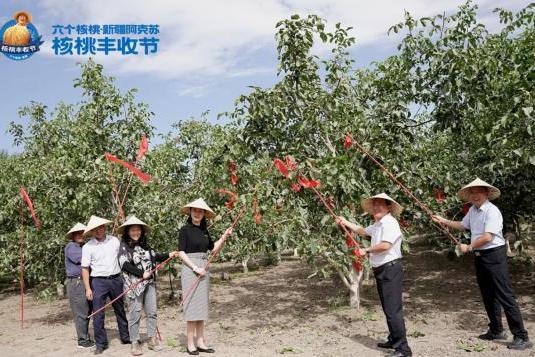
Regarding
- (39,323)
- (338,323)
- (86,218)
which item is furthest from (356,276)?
(39,323)

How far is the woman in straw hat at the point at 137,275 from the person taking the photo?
583 centimetres

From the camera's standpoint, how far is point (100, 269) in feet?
20.0

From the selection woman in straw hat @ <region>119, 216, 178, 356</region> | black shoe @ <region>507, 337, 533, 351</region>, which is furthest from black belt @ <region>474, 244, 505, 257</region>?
woman in straw hat @ <region>119, 216, 178, 356</region>

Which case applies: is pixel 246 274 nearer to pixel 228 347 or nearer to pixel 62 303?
pixel 62 303

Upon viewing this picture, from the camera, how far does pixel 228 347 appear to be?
6043 mm

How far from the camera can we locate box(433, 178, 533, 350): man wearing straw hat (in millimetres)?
5055

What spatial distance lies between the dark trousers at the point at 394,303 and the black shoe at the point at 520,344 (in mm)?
1073

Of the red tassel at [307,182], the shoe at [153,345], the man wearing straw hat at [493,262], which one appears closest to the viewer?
the man wearing straw hat at [493,262]

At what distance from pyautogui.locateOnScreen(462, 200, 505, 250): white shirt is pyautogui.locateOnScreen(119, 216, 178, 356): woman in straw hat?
3387 millimetres

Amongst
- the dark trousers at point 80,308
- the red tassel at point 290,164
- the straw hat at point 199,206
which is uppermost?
the red tassel at point 290,164

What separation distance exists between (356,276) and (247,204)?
2877 mm

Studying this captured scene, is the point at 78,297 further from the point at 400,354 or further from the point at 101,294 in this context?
the point at 400,354

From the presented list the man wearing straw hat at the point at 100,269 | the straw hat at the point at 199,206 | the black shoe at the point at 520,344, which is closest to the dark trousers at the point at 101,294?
the man wearing straw hat at the point at 100,269

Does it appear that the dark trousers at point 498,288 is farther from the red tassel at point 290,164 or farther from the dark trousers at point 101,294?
the dark trousers at point 101,294
